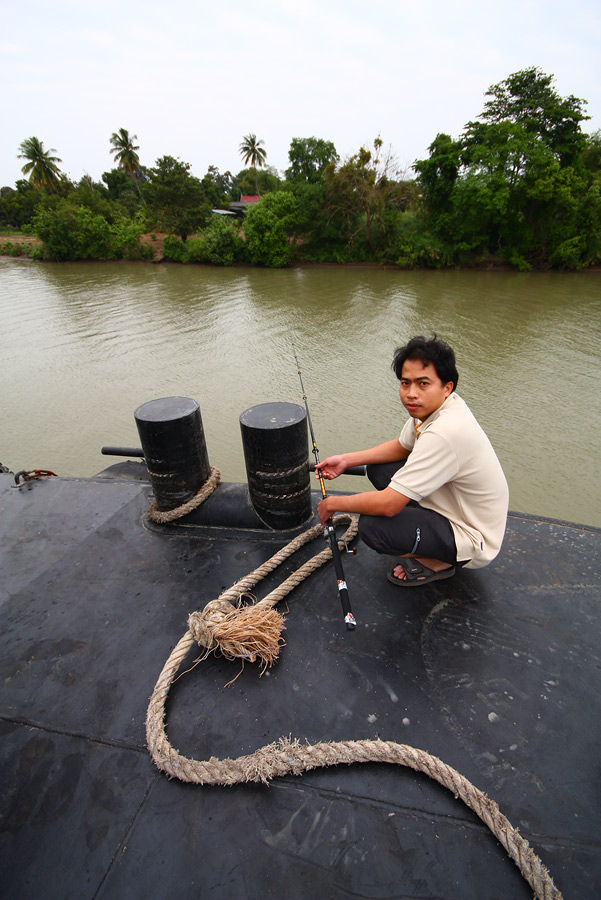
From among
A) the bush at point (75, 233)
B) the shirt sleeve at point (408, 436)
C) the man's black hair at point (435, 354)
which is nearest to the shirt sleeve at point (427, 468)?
the man's black hair at point (435, 354)

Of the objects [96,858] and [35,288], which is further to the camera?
[35,288]

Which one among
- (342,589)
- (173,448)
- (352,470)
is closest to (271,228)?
(173,448)

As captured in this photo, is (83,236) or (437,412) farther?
(83,236)

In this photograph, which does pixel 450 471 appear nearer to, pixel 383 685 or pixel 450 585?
pixel 450 585

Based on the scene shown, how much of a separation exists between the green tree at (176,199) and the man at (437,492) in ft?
94.6

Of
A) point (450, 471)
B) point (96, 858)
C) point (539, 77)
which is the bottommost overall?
point (96, 858)

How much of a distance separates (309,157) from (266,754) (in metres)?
29.7

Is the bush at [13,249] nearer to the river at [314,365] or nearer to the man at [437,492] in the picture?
the river at [314,365]

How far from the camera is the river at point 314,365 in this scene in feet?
18.5

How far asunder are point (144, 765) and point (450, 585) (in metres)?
1.44

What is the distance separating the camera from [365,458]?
2.29 m

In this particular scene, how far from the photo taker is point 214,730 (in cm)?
150

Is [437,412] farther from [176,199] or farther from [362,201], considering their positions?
[176,199]

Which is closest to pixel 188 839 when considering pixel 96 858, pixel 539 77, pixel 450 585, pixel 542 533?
pixel 96 858
